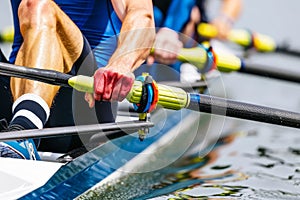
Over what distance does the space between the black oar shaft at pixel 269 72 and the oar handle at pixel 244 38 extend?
3.20 ft

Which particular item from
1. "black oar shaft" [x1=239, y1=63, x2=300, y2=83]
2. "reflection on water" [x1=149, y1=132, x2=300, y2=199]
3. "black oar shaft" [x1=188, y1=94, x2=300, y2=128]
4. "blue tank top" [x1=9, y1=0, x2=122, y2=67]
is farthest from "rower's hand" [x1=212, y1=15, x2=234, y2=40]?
"black oar shaft" [x1=188, y1=94, x2=300, y2=128]

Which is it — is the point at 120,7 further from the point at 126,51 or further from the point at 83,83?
the point at 83,83

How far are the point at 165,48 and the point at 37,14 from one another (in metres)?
1.35

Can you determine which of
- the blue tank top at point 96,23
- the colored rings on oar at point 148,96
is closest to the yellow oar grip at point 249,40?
the blue tank top at point 96,23

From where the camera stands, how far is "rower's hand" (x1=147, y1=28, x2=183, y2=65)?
4385 millimetres

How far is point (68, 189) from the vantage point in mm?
2881

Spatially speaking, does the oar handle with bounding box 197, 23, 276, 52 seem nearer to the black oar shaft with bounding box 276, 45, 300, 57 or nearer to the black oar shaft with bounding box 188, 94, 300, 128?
the black oar shaft with bounding box 276, 45, 300, 57

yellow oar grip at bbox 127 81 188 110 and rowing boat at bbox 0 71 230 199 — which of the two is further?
yellow oar grip at bbox 127 81 188 110

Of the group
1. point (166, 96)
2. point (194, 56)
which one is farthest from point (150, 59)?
point (166, 96)

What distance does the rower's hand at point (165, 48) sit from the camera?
4.39m

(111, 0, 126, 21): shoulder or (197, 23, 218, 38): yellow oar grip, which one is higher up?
(111, 0, 126, 21): shoulder

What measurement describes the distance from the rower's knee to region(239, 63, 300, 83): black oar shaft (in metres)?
2.08

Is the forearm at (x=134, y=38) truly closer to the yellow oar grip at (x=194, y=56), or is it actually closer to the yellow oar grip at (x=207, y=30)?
the yellow oar grip at (x=194, y=56)

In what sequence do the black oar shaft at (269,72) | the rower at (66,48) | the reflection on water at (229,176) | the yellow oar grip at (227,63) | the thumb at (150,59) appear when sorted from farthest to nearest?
the black oar shaft at (269,72) < the yellow oar grip at (227,63) < the thumb at (150,59) < the reflection on water at (229,176) < the rower at (66,48)
